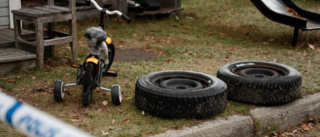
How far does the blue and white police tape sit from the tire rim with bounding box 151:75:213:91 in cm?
331

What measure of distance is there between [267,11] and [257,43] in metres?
0.71

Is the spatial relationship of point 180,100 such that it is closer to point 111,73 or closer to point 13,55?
point 111,73

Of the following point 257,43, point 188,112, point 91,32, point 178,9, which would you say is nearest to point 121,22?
point 178,9

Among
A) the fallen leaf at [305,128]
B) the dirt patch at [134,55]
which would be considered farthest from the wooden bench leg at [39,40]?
the fallen leaf at [305,128]

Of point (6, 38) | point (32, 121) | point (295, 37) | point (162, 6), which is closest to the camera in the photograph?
point (32, 121)

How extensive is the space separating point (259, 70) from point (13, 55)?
10.7ft

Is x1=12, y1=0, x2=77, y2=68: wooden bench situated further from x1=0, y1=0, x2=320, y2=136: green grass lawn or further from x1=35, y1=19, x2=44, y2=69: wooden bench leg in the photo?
x1=0, y1=0, x2=320, y2=136: green grass lawn

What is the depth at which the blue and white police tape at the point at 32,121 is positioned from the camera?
1.25 m

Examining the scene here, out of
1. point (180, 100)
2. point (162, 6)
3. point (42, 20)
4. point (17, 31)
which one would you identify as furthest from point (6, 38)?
point (162, 6)

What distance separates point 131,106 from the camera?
4648 millimetres

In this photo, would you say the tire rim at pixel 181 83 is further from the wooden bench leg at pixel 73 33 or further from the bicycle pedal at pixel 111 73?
the wooden bench leg at pixel 73 33

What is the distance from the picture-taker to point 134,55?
7.08 meters

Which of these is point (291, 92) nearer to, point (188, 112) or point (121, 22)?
point (188, 112)

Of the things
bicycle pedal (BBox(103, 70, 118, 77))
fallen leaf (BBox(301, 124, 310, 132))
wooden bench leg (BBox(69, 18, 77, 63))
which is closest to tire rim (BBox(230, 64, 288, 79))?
fallen leaf (BBox(301, 124, 310, 132))
